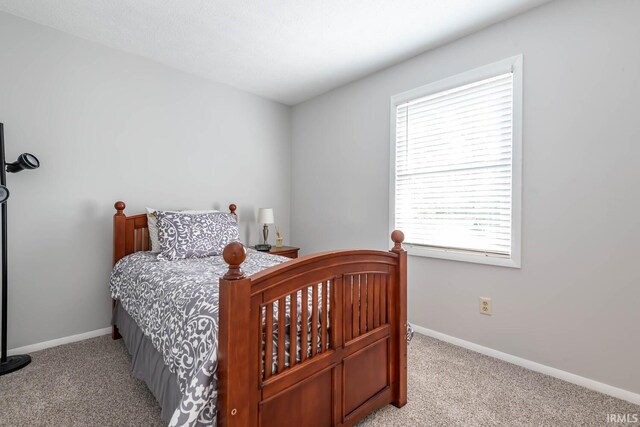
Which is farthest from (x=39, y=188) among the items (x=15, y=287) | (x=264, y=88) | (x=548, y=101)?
(x=548, y=101)

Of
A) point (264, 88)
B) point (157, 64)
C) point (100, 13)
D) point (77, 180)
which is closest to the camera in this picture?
point (100, 13)

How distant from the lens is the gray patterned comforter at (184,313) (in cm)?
108

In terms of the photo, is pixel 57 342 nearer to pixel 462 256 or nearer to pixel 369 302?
pixel 369 302

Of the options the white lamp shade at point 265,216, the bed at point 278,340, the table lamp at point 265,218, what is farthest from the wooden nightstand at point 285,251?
the bed at point 278,340

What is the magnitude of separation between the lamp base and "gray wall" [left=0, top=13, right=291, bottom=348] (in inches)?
7.2

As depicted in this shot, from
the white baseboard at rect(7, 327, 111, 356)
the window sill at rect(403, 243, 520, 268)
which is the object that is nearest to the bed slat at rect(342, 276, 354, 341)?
the window sill at rect(403, 243, 520, 268)

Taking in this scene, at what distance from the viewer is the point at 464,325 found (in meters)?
2.50

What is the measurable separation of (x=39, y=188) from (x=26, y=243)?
42cm

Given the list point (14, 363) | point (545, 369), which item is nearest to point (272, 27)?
point (14, 363)

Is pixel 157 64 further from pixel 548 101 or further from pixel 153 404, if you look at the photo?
pixel 548 101

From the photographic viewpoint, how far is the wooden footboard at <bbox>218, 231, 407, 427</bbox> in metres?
1.06
